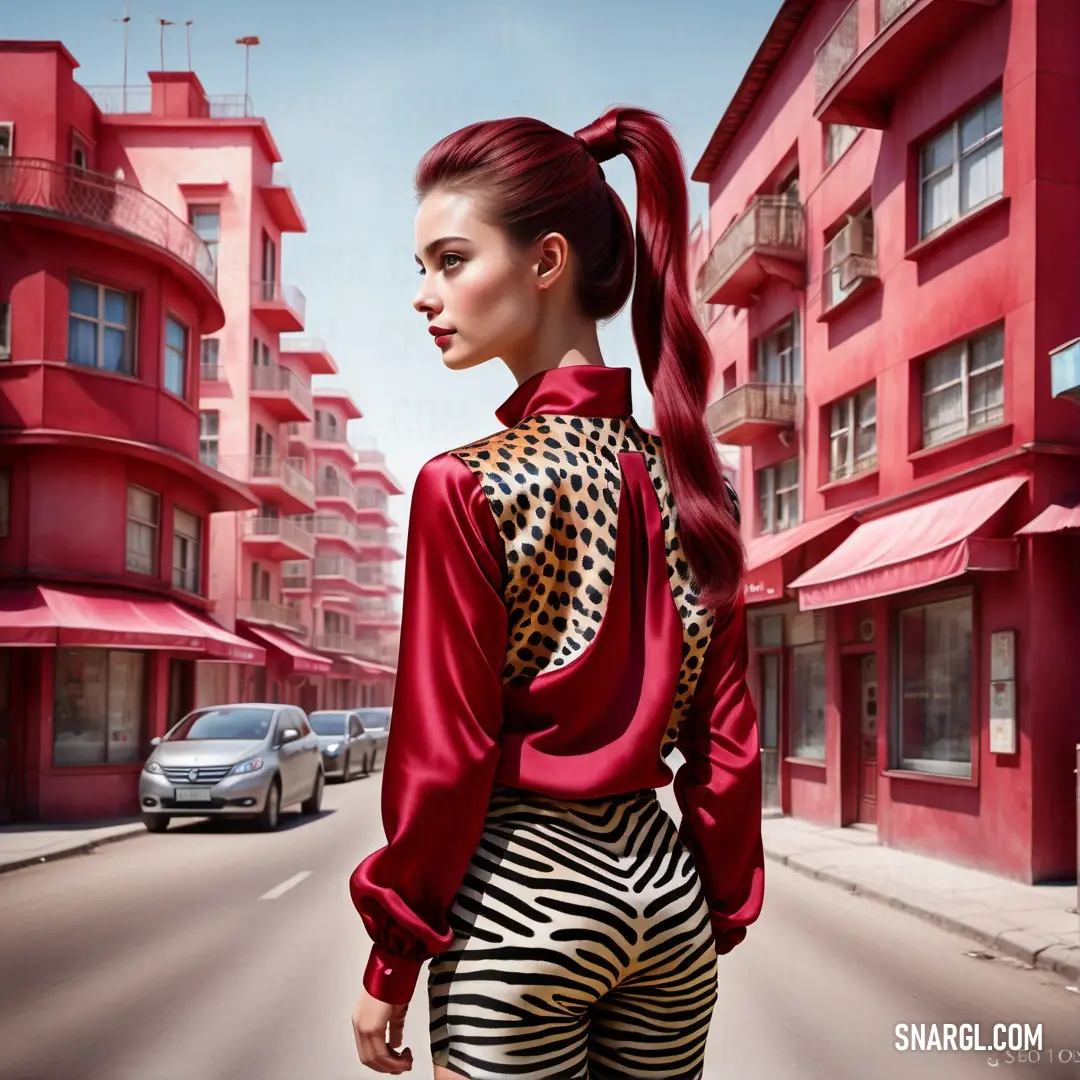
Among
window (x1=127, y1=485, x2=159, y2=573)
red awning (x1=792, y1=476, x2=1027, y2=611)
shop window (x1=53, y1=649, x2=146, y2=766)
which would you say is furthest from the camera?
window (x1=127, y1=485, x2=159, y2=573)

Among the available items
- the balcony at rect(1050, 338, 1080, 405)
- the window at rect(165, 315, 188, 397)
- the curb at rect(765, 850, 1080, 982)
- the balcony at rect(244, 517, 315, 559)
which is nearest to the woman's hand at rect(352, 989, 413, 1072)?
the curb at rect(765, 850, 1080, 982)

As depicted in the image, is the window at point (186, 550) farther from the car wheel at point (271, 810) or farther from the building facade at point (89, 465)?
the car wheel at point (271, 810)

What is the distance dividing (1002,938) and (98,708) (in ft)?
50.7

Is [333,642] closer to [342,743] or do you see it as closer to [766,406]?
[342,743]

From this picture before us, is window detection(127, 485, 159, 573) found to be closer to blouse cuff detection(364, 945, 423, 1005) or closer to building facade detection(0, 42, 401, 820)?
building facade detection(0, 42, 401, 820)

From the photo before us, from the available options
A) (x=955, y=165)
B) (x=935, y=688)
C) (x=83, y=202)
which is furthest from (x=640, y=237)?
(x=83, y=202)

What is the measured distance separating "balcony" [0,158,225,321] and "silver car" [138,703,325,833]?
332 inches

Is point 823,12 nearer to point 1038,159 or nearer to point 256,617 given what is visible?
point 1038,159

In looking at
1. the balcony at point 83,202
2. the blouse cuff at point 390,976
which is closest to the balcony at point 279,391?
the balcony at point 83,202

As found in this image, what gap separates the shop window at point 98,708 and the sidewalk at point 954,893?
35.8ft

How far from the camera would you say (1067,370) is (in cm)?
1026

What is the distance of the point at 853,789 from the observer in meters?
18.1

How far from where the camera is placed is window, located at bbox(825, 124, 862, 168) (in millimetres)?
19094

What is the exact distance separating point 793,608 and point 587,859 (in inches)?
750
